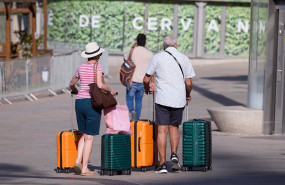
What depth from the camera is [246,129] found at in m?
15.4

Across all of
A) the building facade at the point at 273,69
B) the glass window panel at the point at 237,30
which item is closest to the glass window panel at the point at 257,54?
the building facade at the point at 273,69

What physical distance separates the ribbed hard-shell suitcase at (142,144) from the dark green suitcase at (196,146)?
470mm

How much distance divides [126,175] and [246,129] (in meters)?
4.76

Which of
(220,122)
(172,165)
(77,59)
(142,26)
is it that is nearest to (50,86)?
(77,59)

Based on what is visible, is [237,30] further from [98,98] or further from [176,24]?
[98,98]

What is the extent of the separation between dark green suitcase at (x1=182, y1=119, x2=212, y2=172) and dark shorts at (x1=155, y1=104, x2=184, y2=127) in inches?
6.3

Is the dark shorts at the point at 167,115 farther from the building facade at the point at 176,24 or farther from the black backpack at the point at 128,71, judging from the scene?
the building facade at the point at 176,24

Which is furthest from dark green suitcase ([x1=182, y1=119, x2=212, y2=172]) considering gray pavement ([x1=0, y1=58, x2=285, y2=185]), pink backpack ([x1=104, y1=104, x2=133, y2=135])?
pink backpack ([x1=104, y1=104, x2=133, y2=135])

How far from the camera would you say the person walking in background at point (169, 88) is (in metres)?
11.1

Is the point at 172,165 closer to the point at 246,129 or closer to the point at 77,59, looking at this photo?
the point at 246,129

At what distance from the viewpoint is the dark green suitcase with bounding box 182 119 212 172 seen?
1121 centimetres

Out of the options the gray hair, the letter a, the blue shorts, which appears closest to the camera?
the blue shorts

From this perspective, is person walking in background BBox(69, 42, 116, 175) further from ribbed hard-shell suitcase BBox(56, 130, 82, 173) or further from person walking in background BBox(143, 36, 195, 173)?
person walking in background BBox(143, 36, 195, 173)

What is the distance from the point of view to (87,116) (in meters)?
11.0
